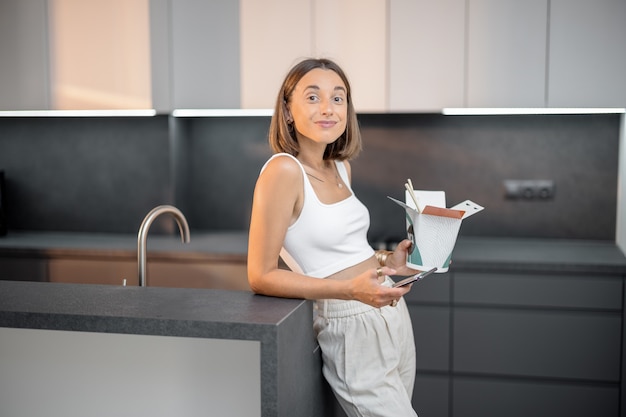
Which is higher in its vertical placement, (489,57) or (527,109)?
(489,57)

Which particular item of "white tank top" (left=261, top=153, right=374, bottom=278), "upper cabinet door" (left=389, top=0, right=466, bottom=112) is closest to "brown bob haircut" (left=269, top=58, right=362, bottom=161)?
"white tank top" (left=261, top=153, right=374, bottom=278)

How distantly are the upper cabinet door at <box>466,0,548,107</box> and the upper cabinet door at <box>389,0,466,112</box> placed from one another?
2.3 inches

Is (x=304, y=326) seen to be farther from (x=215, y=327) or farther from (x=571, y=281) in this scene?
(x=571, y=281)

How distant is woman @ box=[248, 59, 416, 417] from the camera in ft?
4.88

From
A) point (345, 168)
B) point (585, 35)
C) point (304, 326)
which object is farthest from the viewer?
point (585, 35)

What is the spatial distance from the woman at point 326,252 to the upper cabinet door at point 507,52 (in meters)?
1.67

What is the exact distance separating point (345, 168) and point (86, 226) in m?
2.35

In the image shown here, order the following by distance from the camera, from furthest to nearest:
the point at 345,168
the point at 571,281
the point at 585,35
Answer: the point at 585,35, the point at 571,281, the point at 345,168

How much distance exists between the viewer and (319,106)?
1.60m

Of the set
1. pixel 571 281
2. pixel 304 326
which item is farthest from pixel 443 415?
pixel 304 326

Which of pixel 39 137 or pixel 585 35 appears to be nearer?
pixel 585 35

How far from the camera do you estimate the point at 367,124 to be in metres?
3.62

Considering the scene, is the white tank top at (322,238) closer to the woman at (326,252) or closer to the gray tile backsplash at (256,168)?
the woman at (326,252)

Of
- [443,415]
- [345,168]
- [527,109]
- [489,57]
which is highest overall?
[489,57]
